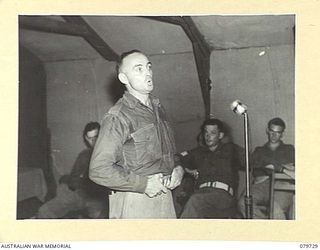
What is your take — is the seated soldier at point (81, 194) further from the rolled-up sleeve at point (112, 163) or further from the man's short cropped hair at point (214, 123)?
the man's short cropped hair at point (214, 123)

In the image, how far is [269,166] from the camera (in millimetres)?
742

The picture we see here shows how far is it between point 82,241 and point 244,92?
1.17 ft

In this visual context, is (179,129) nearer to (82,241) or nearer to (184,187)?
(184,187)

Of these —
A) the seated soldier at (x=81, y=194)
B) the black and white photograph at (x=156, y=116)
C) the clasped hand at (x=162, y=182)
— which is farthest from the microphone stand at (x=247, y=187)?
the seated soldier at (x=81, y=194)

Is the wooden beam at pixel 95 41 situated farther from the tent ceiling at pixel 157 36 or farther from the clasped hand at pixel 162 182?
the clasped hand at pixel 162 182

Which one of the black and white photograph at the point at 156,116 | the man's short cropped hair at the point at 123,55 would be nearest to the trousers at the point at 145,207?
the black and white photograph at the point at 156,116

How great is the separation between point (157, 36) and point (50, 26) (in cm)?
18

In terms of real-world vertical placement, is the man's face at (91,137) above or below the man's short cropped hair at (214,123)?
below

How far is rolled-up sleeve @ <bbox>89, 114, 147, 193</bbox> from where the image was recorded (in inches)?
28.6

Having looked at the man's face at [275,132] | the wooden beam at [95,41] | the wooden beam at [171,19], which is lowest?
the man's face at [275,132]

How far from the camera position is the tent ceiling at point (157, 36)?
0.73 meters

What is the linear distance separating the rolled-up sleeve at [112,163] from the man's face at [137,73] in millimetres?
63

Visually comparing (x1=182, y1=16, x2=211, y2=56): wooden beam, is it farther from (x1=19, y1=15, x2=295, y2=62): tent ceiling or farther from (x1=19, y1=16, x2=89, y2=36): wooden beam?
(x1=19, y1=16, x2=89, y2=36): wooden beam
